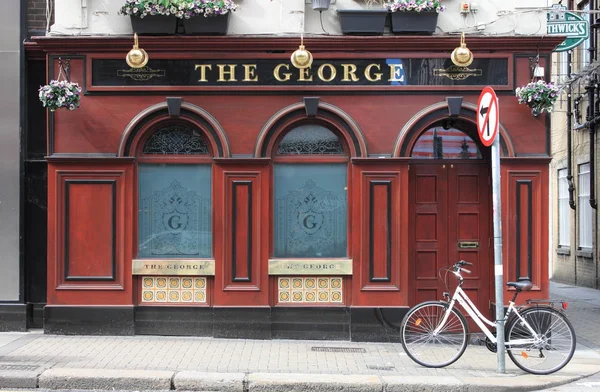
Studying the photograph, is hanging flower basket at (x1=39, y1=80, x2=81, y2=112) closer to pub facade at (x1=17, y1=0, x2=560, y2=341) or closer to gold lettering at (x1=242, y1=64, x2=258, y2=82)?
pub facade at (x1=17, y1=0, x2=560, y2=341)

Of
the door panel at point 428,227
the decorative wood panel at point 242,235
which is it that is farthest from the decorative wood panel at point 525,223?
the decorative wood panel at point 242,235

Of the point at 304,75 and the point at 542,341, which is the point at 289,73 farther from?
the point at 542,341

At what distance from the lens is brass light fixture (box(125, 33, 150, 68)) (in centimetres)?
1074

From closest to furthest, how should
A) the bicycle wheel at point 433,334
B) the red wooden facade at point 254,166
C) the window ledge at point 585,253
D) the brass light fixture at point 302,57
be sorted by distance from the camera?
the bicycle wheel at point 433,334 < the brass light fixture at point 302,57 < the red wooden facade at point 254,166 < the window ledge at point 585,253

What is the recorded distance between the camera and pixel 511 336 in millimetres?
9008

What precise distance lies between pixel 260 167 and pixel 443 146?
277cm

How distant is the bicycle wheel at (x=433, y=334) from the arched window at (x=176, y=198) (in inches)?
134

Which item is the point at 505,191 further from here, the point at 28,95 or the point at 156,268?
the point at 28,95

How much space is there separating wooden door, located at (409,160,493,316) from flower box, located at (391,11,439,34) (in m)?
1.95

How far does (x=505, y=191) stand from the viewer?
1092cm

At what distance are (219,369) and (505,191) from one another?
4.81m

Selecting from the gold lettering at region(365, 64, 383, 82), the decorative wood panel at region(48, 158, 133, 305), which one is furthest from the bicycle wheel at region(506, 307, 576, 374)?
the decorative wood panel at region(48, 158, 133, 305)

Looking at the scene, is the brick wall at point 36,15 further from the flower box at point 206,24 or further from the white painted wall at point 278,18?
the flower box at point 206,24

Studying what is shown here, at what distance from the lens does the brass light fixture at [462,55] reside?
1069 cm
